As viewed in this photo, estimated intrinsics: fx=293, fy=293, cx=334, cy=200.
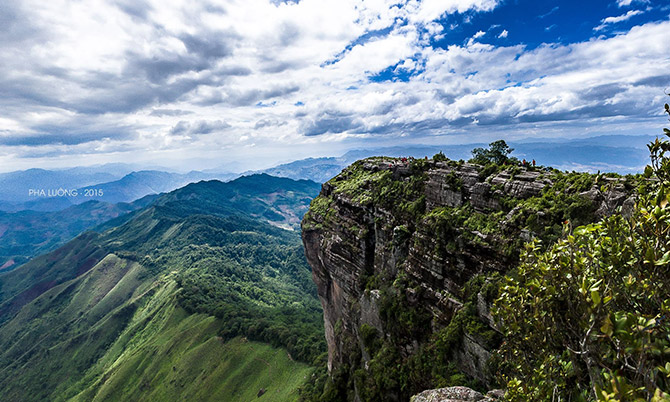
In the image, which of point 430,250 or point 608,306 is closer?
point 608,306

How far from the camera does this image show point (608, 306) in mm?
6414

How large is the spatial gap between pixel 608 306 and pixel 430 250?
76.4 feet

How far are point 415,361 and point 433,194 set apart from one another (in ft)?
55.6

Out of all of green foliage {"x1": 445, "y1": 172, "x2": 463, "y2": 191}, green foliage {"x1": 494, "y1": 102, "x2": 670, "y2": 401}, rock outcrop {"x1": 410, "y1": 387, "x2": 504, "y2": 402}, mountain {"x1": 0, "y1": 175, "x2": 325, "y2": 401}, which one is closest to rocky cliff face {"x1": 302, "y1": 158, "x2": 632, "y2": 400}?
green foliage {"x1": 445, "y1": 172, "x2": 463, "y2": 191}

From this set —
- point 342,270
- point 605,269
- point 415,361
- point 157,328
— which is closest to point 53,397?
point 157,328

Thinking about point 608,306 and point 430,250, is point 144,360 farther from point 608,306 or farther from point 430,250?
point 608,306

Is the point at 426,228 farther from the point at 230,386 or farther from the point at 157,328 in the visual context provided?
the point at 157,328

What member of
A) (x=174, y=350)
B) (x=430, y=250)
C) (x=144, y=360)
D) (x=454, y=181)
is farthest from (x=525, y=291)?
(x=144, y=360)

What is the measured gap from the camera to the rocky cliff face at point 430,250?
22.3 m

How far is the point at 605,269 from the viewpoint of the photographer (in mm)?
6816

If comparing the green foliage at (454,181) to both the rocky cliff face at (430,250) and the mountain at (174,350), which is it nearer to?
the rocky cliff face at (430,250)

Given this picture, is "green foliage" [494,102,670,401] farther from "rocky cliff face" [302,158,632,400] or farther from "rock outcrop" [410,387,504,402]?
"rocky cliff face" [302,158,632,400]

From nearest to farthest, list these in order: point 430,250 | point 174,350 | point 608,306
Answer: point 608,306 → point 430,250 → point 174,350

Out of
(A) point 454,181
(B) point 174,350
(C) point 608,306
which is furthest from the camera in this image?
(B) point 174,350
